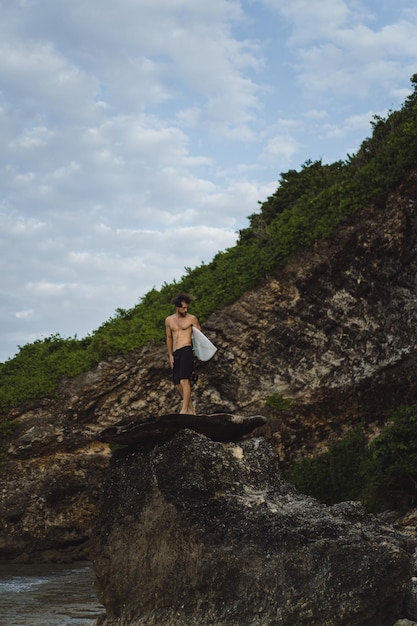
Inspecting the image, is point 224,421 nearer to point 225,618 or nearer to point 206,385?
point 225,618

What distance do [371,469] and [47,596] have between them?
8517 mm

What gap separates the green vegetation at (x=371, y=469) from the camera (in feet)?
58.6

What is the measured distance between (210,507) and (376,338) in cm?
1488

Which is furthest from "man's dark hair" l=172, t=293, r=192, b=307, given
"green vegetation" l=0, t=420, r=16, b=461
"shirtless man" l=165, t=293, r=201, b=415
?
"green vegetation" l=0, t=420, r=16, b=461

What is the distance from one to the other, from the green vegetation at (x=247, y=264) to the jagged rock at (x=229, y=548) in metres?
14.6

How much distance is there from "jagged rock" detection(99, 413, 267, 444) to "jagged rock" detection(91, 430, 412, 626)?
17cm

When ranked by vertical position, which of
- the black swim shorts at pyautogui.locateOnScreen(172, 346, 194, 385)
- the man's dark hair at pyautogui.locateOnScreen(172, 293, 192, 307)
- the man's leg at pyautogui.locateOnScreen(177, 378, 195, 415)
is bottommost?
the man's leg at pyautogui.locateOnScreen(177, 378, 195, 415)

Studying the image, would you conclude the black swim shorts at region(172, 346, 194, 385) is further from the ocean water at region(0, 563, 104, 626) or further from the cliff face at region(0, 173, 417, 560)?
the cliff face at region(0, 173, 417, 560)

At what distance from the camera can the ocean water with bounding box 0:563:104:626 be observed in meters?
12.5

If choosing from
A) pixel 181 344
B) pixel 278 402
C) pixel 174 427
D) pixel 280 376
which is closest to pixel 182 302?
pixel 181 344

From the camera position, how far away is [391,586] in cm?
831

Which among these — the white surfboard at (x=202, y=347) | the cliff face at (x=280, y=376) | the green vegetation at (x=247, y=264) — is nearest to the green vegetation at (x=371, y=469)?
the cliff face at (x=280, y=376)

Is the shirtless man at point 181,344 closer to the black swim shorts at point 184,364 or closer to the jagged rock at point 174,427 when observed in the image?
the black swim shorts at point 184,364

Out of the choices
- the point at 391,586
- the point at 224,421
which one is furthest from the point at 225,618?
the point at 224,421
